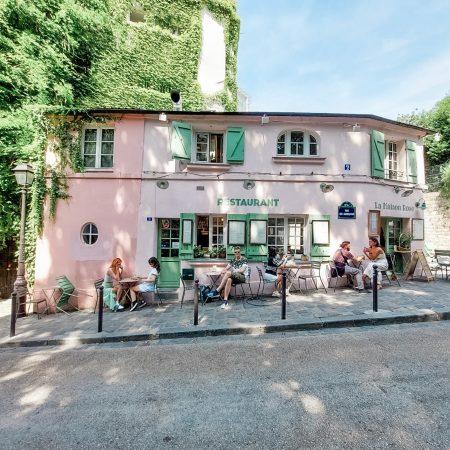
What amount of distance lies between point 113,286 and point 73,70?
9.01 metres

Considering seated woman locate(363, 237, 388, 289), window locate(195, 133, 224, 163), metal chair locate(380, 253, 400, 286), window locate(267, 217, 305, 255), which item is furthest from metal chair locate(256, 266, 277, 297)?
window locate(195, 133, 224, 163)

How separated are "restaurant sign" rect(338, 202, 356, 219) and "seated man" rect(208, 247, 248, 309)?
369 centimetres

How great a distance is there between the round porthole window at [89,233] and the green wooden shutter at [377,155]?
368 inches

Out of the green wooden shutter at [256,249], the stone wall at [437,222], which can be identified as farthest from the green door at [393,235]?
the stone wall at [437,222]

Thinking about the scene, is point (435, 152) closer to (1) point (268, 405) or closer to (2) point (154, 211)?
(2) point (154, 211)

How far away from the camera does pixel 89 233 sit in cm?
841

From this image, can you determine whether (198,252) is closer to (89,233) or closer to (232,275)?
(232,275)

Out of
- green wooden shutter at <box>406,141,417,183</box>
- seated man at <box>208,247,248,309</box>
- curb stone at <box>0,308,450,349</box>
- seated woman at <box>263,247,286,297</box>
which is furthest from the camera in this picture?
green wooden shutter at <box>406,141,417,183</box>

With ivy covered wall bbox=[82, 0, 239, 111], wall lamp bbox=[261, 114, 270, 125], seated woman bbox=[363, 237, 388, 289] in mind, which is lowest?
seated woman bbox=[363, 237, 388, 289]

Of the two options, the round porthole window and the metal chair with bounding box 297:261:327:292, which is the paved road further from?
the round porthole window

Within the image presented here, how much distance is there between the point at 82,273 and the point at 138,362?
493 centimetres

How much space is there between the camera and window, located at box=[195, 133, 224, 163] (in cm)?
907

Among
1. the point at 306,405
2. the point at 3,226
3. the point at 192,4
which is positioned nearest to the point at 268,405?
the point at 306,405

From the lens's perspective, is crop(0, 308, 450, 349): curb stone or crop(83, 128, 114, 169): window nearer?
crop(0, 308, 450, 349): curb stone
